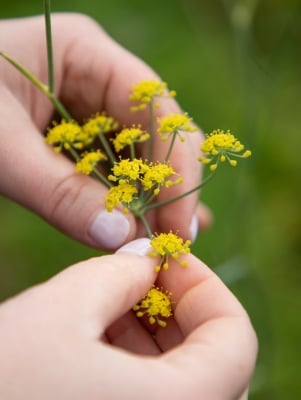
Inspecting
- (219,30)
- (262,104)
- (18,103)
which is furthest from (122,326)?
(219,30)

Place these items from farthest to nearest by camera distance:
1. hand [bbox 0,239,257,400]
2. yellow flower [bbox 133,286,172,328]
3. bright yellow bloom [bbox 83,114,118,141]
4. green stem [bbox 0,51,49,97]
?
bright yellow bloom [bbox 83,114,118,141]
green stem [bbox 0,51,49,97]
yellow flower [bbox 133,286,172,328]
hand [bbox 0,239,257,400]

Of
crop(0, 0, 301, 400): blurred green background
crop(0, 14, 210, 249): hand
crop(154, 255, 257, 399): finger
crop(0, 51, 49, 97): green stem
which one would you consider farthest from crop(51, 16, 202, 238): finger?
crop(0, 0, 301, 400): blurred green background

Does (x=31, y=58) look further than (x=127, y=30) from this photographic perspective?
No

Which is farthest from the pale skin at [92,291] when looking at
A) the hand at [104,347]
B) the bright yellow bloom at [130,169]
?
the bright yellow bloom at [130,169]

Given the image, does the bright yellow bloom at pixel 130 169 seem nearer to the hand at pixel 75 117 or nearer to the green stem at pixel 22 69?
the hand at pixel 75 117

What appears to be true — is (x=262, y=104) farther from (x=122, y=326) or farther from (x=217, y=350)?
(x=217, y=350)

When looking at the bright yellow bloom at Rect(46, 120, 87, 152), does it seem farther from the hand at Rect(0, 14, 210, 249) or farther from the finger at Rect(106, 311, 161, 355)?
the finger at Rect(106, 311, 161, 355)
